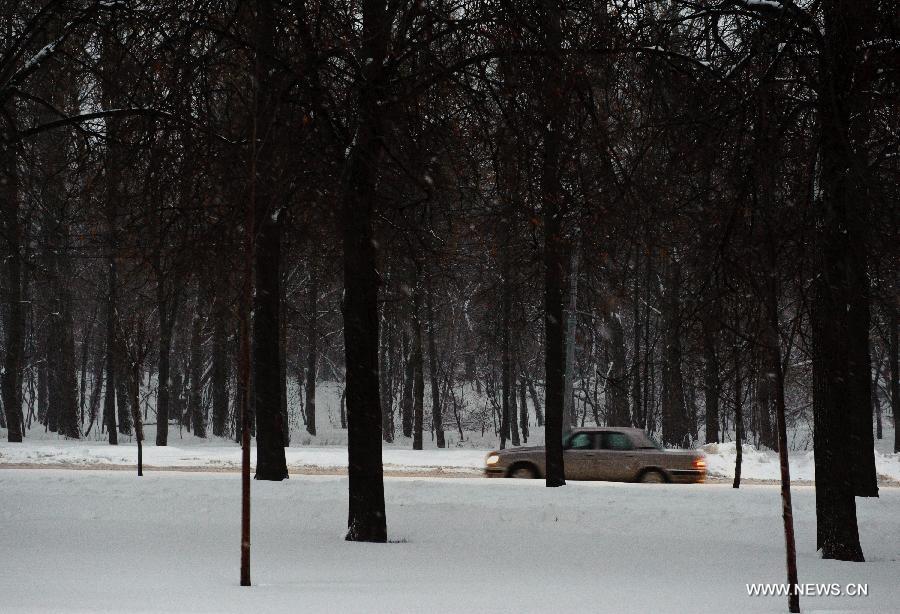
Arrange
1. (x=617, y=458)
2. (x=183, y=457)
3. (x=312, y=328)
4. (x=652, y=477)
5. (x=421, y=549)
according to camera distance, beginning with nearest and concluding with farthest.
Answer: (x=421, y=549)
(x=652, y=477)
(x=617, y=458)
(x=183, y=457)
(x=312, y=328)

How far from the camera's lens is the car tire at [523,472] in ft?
66.2

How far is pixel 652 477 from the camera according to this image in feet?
65.9

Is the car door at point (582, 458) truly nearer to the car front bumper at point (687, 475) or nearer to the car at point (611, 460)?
the car at point (611, 460)

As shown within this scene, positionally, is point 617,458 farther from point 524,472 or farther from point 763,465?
point 763,465

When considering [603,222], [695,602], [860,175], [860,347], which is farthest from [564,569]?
[860,347]

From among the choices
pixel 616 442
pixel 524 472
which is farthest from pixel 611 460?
pixel 524 472

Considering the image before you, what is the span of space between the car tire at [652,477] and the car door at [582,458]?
104 cm

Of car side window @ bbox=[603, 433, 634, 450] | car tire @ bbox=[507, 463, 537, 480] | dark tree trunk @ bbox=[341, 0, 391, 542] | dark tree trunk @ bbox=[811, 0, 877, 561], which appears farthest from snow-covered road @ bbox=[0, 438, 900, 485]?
dark tree trunk @ bbox=[811, 0, 877, 561]

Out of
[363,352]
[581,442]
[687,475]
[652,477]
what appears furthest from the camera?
[581,442]

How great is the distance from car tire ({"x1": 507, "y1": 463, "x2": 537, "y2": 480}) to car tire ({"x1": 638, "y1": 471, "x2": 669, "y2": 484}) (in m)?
2.23

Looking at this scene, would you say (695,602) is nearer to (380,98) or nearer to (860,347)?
(380,98)

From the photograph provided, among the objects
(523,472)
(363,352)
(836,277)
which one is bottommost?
(523,472)

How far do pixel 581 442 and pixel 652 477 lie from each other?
1678 millimetres

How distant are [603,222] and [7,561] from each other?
683cm
